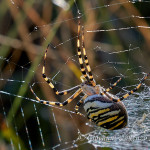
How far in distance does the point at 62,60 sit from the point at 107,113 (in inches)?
67.5

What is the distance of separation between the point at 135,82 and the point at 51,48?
1.21m

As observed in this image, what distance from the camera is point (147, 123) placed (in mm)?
3484

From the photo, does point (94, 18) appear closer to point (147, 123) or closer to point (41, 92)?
point (41, 92)

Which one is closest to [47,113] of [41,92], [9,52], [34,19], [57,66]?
[41,92]

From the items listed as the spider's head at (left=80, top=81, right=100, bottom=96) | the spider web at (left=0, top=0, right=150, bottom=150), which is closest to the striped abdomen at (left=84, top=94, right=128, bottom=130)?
the spider's head at (left=80, top=81, right=100, bottom=96)

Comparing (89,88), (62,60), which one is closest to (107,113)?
(89,88)

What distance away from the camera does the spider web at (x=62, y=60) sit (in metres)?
4.06

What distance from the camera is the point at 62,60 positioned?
4.47 metres

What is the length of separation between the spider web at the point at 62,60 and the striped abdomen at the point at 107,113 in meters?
0.77

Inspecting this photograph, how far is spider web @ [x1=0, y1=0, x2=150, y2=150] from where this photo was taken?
13.3 feet

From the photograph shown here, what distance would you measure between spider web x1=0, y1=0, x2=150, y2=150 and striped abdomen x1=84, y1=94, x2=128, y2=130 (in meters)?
0.77

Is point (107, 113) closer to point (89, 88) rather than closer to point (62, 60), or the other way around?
point (89, 88)

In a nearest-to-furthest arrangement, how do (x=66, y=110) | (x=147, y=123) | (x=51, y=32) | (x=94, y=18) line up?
(x=147, y=123)
(x=51, y=32)
(x=94, y=18)
(x=66, y=110)

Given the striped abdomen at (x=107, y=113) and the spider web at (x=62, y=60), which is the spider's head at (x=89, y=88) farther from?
the spider web at (x=62, y=60)
